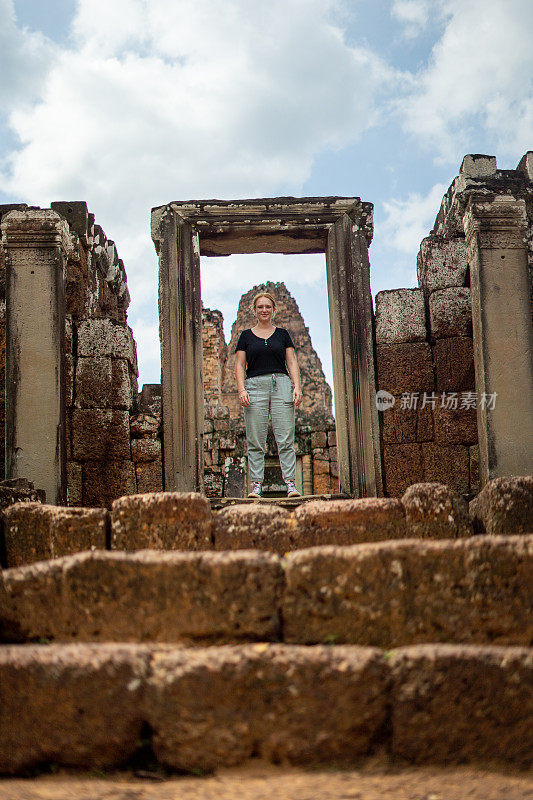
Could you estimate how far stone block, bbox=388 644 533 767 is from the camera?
2.41 metres

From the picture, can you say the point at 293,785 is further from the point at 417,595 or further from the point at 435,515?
the point at 435,515

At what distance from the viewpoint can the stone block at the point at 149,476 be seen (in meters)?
6.80

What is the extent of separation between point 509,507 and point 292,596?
4.44 feet

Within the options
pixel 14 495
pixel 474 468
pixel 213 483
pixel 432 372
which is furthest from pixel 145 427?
pixel 213 483

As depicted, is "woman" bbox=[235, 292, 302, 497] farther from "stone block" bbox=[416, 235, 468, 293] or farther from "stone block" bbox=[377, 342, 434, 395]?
"stone block" bbox=[416, 235, 468, 293]

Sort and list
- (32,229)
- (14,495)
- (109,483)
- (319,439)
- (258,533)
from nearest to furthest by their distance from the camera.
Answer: (258,533), (14,495), (32,229), (109,483), (319,439)

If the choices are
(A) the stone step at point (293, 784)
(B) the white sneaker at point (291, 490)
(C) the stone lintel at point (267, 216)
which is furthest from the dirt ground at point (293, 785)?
(C) the stone lintel at point (267, 216)

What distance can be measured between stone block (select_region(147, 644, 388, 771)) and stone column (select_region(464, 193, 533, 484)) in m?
4.24

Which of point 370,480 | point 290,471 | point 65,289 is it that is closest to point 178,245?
point 65,289

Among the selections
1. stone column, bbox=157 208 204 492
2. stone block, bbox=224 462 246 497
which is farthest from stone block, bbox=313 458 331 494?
stone column, bbox=157 208 204 492

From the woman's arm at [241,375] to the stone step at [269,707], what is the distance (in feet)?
13.4

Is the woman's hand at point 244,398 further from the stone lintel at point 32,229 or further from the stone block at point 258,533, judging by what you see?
the stone block at point 258,533

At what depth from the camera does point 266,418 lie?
6.78 m

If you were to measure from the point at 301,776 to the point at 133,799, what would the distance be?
0.53 m
